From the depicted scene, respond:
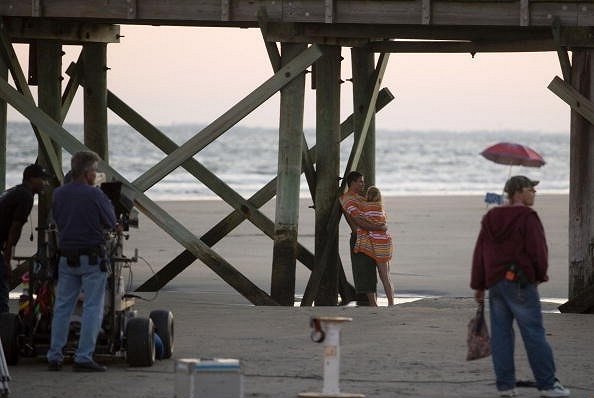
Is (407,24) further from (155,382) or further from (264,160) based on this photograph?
(264,160)

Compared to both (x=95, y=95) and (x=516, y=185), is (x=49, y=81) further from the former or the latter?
(x=516, y=185)

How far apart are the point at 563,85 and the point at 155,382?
6750mm

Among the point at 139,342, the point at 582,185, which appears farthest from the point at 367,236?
the point at 139,342

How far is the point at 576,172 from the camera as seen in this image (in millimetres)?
16766

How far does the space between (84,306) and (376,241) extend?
6.75 metres

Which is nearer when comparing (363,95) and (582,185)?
(582,185)

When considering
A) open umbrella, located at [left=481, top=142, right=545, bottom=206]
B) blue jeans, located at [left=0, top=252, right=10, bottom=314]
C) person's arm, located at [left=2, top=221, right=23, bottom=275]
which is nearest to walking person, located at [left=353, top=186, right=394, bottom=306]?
blue jeans, located at [left=0, top=252, right=10, bottom=314]

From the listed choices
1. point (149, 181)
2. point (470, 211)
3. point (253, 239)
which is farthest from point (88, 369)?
point (470, 211)

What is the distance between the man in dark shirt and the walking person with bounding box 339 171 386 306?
5.42 meters

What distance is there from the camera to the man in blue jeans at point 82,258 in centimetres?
1177

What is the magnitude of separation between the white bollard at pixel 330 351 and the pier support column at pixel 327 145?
7.88 meters

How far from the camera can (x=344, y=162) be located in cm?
7044

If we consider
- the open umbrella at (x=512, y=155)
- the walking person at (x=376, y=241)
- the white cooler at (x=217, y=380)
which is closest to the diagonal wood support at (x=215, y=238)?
the walking person at (x=376, y=241)

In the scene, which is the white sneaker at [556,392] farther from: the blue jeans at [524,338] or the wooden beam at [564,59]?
the wooden beam at [564,59]
